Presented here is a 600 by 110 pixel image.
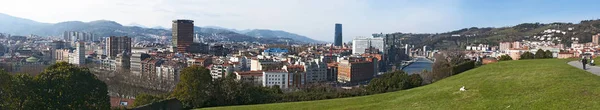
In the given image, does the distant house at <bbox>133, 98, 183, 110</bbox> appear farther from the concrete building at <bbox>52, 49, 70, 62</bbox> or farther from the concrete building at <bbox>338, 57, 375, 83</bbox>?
the concrete building at <bbox>52, 49, 70, 62</bbox>

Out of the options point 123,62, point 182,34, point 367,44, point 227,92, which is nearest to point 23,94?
point 227,92

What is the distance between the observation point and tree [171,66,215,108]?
60.6 ft

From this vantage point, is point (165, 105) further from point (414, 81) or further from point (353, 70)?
point (353, 70)

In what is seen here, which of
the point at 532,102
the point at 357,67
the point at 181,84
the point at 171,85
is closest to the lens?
the point at 532,102

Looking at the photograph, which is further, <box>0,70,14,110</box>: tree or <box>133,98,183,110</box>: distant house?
<box>133,98,183,110</box>: distant house

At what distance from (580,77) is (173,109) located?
12673 mm

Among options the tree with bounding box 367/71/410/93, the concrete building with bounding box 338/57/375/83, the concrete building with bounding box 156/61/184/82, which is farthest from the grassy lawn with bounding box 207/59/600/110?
the concrete building with bounding box 338/57/375/83

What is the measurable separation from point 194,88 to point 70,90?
6520 mm

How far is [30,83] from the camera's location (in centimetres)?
1196

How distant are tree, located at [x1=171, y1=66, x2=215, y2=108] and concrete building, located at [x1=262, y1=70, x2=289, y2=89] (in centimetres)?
2957

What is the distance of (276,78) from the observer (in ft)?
163

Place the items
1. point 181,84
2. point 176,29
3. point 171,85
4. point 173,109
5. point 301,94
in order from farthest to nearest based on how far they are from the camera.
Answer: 1. point 176,29
2. point 171,85
3. point 301,94
4. point 181,84
5. point 173,109

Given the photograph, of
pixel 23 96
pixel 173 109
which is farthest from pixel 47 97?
pixel 173 109

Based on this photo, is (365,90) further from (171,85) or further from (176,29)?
(176,29)
